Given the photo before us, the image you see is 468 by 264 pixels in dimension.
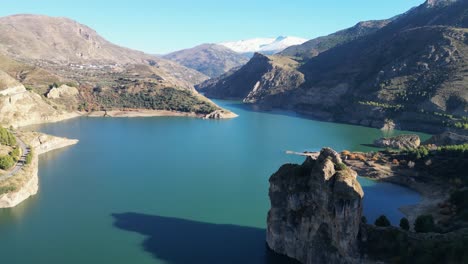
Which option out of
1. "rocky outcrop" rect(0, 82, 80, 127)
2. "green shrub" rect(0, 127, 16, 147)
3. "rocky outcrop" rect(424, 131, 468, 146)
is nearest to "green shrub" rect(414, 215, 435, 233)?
"rocky outcrop" rect(424, 131, 468, 146)

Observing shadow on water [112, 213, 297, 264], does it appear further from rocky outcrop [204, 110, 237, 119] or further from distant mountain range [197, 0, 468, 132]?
rocky outcrop [204, 110, 237, 119]

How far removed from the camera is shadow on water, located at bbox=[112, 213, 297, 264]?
4203 centimetres

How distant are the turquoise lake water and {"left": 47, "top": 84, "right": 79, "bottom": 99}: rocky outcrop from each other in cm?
4677

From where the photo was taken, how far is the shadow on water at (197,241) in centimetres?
4203

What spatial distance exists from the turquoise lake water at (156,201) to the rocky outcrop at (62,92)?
1841 inches

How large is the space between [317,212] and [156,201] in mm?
26964

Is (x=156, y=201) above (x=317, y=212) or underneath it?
underneath

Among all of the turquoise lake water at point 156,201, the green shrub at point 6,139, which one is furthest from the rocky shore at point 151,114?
the green shrub at point 6,139

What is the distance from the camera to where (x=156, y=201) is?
193ft

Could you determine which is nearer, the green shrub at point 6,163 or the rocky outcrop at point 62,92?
the green shrub at point 6,163

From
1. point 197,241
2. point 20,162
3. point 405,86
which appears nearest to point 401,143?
point 405,86

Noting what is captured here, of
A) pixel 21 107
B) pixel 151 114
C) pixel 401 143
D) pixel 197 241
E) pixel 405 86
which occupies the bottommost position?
pixel 197 241

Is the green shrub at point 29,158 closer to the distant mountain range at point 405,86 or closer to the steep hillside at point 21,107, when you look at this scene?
the steep hillside at point 21,107

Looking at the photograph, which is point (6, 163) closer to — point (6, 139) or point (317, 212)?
point (6, 139)
